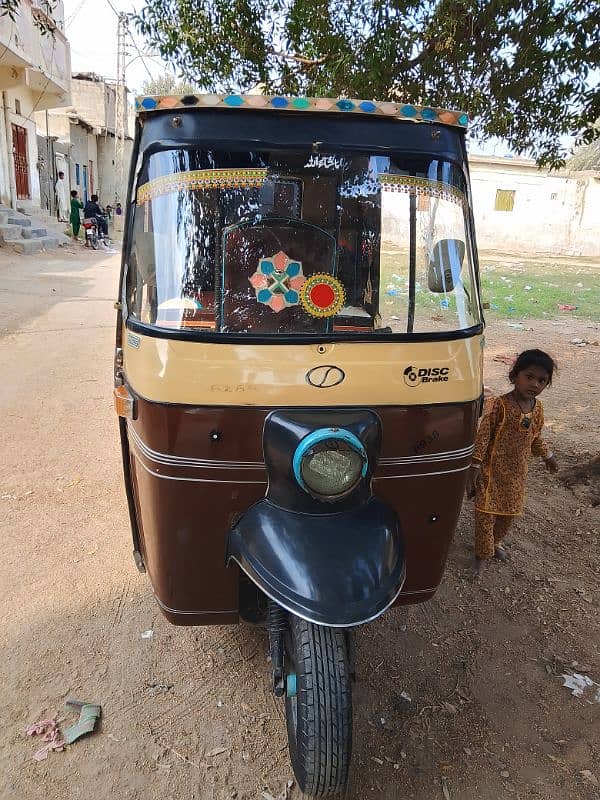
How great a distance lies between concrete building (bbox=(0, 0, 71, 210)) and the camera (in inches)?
586

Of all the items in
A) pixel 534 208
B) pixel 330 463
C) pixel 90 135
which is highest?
pixel 90 135

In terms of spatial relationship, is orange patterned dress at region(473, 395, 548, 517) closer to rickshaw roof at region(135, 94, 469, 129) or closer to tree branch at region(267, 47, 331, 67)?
rickshaw roof at region(135, 94, 469, 129)

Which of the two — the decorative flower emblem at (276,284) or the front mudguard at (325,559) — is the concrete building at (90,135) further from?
the front mudguard at (325,559)

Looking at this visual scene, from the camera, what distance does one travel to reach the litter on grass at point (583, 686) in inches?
98.3

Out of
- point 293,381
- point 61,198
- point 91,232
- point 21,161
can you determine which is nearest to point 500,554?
point 293,381

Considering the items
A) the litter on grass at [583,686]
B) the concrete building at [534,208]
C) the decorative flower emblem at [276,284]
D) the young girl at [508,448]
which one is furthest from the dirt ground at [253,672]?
the concrete building at [534,208]

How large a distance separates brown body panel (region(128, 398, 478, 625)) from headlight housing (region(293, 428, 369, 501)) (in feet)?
0.57

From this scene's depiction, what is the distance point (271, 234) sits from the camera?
2.10 meters

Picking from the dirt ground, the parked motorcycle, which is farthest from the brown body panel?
the parked motorcycle

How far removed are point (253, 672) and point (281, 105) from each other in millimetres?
2236

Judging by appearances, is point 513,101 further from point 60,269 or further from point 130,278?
point 60,269

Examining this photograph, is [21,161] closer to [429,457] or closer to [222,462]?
[222,462]

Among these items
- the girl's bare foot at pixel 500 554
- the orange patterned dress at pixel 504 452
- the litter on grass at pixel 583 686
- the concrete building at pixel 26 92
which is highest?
the concrete building at pixel 26 92

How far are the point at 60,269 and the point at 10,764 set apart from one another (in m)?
13.4
